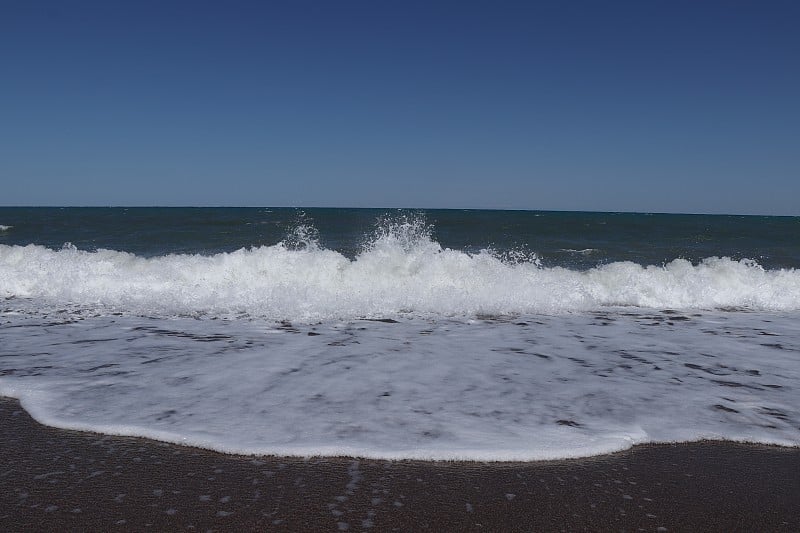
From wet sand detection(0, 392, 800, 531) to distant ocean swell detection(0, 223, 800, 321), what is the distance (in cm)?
455

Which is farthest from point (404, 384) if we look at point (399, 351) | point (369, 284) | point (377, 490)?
point (369, 284)

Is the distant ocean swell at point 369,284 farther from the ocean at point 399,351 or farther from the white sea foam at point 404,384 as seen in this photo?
the white sea foam at point 404,384

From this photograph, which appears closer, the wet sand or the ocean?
the wet sand

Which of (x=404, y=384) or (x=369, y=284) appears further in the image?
(x=369, y=284)

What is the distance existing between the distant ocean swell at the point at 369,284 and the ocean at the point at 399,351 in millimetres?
47

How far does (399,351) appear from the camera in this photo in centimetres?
576

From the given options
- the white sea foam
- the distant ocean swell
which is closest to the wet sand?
the white sea foam

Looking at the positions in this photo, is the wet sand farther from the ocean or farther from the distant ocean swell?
the distant ocean swell

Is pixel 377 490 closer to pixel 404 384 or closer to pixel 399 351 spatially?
pixel 404 384

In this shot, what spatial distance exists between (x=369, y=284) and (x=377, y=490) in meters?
7.68

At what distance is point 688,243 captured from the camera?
2441cm

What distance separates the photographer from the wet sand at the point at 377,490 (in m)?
2.45

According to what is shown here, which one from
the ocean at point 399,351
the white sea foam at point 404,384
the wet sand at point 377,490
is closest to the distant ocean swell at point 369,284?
the ocean at point 399,351

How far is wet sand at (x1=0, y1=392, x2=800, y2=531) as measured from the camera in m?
2.45
